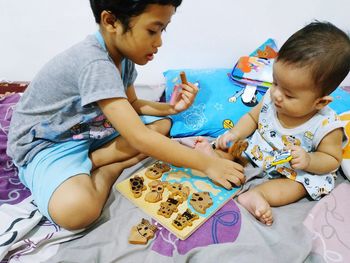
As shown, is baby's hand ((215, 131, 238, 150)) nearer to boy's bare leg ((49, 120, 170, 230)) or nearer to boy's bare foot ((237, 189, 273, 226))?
boy's bare foot ((237, 189, 273, 226))

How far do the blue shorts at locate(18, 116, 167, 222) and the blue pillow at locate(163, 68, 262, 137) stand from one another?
31 cm

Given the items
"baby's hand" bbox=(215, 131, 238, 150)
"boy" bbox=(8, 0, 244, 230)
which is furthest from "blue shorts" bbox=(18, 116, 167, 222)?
"baby's hand" bbox=(215, 131, 238, 150)

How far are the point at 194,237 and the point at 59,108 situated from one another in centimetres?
45

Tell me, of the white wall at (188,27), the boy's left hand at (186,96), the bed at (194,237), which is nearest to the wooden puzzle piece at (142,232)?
the bed at (194,237)

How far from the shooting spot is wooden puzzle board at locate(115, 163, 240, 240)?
0.69 meters

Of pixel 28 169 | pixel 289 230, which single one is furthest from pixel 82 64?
pixel 289 230

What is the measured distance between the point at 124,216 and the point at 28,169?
10.9 inches

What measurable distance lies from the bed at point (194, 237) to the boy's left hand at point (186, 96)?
0.32 meters

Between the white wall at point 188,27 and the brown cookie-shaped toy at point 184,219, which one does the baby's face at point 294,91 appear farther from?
the white wall at point 188,27

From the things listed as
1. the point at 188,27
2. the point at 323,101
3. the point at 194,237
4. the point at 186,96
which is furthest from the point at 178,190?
the point at 188,27

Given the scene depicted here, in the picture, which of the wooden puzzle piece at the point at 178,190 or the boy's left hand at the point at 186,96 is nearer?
the wooden puzzle piece at the point at 178,190

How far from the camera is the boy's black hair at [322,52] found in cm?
68

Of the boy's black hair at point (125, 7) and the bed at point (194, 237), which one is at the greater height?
the boy's black hair at point (125, 7)

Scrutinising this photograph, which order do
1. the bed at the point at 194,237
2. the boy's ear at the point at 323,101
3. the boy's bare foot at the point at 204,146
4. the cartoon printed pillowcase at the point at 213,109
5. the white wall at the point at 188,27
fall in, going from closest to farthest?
the bed at the point at 194,237
the boy's ear at the point at 323,101
the boy's bare foot at the point at 204,146
the cartoon printed pillowcase at the point at 213,109
the white wall at the point at 188,27
